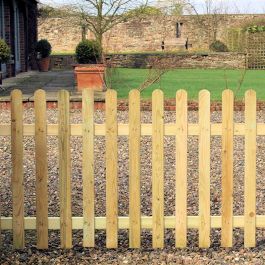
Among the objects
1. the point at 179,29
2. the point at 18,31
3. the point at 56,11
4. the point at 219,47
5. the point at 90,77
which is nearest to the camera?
the point at 90,77

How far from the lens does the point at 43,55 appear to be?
26203 mm

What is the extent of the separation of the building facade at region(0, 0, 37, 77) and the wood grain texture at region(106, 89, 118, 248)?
50.1 feet

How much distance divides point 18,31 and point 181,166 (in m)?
19.8

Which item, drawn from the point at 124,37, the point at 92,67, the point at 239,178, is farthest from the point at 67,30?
the point at 239,178

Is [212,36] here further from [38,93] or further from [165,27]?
[38,93]

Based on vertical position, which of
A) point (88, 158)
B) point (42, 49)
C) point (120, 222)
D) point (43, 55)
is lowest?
point (120, 222)

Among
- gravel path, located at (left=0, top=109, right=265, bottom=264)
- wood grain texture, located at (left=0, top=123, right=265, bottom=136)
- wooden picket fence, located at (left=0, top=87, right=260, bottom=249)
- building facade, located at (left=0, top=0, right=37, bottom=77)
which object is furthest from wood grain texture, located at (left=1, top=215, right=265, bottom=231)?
building facade, located at (left=0, top=0, right=37, bottom=77)

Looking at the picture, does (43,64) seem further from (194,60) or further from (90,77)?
(90,77)

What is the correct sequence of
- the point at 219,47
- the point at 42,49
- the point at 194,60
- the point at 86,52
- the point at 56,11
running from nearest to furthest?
1. the point at 86,52
2. the point at 42,49
3. the point at 194,60
4. the point at 219,47
5. the point at 56,11

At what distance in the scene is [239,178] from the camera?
645cm

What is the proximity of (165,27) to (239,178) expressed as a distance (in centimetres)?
3486

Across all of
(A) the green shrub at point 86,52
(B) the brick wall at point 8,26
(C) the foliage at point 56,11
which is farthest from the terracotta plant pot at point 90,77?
(C) the foliage at point 56,11

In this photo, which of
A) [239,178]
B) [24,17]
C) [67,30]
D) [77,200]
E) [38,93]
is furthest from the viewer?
[67,30]

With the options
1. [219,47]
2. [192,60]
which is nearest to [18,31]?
[192,60]
